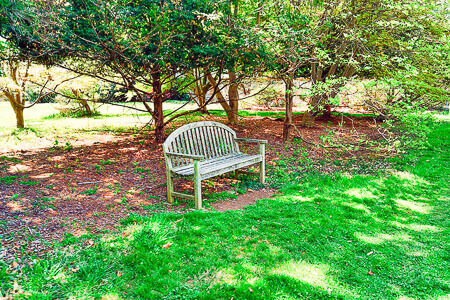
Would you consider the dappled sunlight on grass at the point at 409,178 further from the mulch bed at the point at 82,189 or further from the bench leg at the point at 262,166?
the bench leg at the point at 262,166

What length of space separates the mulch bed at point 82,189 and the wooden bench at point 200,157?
0.49 metres

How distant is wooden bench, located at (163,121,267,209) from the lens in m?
5.00

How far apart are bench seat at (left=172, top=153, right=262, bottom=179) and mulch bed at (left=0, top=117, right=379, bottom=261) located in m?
0.51

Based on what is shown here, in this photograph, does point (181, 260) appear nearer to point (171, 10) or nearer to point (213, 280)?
point (213, 280)

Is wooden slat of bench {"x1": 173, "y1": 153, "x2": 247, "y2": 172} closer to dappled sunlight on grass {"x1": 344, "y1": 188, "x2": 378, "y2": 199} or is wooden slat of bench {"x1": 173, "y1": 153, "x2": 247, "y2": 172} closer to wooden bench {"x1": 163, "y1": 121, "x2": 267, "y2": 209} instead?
wooden bench {"x1": 163, "y1": 121, "x2": 267, "y2": 209}

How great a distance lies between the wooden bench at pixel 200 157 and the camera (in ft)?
16.4

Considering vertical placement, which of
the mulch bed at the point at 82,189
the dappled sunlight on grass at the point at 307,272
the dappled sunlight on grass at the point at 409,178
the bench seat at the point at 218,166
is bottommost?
the dappled sunlight on grass at the point at 307,272

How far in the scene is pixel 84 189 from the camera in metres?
Result: 5.49

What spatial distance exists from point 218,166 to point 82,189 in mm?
2353

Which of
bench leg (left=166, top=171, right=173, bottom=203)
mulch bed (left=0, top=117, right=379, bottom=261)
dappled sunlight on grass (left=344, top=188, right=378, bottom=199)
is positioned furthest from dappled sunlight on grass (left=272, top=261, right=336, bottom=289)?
dappled sunlight on grass (left=344, top=188, right=378, bottom=199)

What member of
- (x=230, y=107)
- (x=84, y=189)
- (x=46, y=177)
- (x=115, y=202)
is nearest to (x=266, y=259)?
(x=115, y=202)

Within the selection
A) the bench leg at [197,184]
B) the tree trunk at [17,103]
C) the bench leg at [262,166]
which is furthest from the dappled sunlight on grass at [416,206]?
the tree trunk at [17,103]

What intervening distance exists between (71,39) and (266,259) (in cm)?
542

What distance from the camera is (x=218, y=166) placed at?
550 cm
